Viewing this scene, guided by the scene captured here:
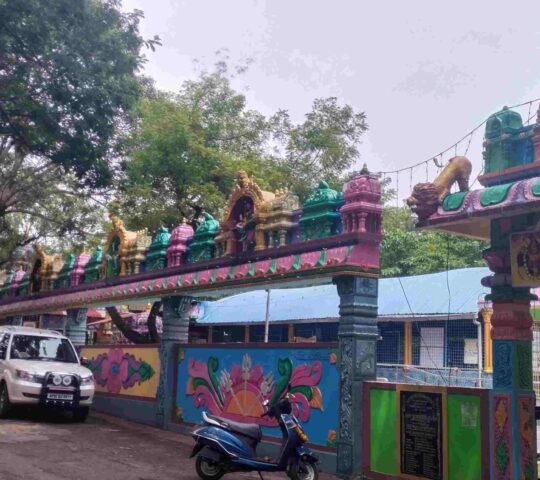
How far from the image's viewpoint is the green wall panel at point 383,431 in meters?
8.49

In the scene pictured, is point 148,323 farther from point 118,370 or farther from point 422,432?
point 422,432

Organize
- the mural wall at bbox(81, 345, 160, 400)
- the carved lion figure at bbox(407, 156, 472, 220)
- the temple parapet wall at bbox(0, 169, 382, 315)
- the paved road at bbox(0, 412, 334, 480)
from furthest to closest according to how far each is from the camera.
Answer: the mural wall at bbox(81, 345, 160, 400)
the temple parapet wall at bbox(0, 169, 382, 315)
the paved road at bbox(0, 412, 334, 480)
the carved lion figure at bbox(407, 156, 472, 220)

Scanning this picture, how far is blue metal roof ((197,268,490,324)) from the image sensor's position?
1875 centimetres

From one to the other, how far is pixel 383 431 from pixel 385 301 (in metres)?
12.4

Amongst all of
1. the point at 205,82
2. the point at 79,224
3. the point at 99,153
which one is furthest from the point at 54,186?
the point at 99,153

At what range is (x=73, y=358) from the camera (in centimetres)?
1463

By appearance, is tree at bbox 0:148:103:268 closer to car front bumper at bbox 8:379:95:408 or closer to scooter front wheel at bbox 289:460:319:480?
car front bumper at bbox 8:379:95:408

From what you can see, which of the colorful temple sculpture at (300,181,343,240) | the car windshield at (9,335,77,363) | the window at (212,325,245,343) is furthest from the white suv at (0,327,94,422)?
the window at (212,325,245,343)

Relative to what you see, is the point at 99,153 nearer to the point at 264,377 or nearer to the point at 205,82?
the point at 264,377

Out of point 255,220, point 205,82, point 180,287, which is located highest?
point 205,82

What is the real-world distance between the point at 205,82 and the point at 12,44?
1039 centimetres

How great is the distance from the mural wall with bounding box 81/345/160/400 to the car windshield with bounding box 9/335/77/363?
46.4 inches

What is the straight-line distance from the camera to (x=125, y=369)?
49.8 ft

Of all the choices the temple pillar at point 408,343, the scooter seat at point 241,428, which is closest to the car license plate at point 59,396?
the scooter seat at point 241,428
